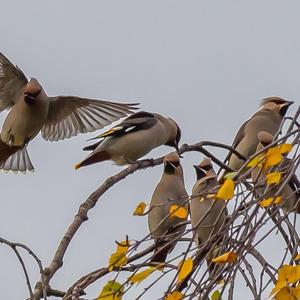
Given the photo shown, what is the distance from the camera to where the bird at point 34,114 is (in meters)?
5.03

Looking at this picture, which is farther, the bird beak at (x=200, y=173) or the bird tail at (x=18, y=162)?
the bird tail at (x=18, y=162)

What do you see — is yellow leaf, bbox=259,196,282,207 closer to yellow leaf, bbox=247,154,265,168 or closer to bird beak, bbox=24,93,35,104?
yellow leaf, bbox=247,154,265,168

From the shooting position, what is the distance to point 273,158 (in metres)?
2.33

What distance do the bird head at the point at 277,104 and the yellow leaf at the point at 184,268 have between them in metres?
2.80

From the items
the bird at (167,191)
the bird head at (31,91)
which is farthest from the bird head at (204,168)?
the bird head at (31,91)

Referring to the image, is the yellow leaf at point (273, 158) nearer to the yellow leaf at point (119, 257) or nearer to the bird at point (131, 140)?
the yellow leaf at point (119, 257)

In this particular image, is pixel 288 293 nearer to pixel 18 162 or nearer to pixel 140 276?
pixel 140 276

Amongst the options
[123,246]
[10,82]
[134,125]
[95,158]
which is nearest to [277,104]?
[134,125]

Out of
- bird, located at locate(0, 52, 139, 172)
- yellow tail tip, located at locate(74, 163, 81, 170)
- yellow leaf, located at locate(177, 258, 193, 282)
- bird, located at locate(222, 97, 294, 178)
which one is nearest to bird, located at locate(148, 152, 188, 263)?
bird, located at locate(222, 97, 294, 178)

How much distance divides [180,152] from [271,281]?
114 cm

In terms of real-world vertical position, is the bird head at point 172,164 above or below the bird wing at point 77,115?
above

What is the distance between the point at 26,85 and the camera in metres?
5.19

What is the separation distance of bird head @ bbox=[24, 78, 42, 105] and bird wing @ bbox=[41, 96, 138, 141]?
48 centimetres

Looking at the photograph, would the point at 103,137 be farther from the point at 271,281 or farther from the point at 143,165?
the point at 271,281
